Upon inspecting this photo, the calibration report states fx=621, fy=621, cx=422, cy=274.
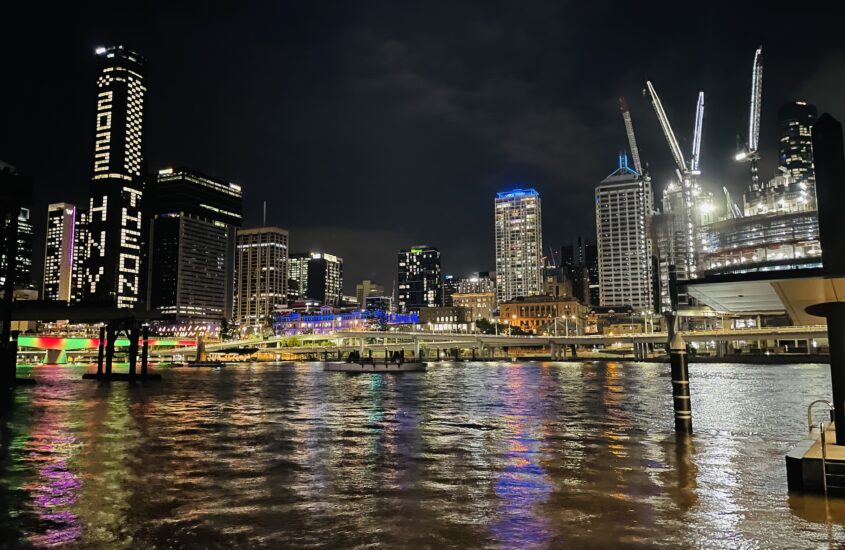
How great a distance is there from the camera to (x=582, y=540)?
11.0 m

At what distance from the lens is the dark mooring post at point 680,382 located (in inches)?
947

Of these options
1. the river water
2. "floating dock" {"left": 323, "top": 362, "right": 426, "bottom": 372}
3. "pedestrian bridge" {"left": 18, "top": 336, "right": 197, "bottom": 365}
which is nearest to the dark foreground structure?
the river water

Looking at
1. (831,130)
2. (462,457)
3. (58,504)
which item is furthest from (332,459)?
(831,130)

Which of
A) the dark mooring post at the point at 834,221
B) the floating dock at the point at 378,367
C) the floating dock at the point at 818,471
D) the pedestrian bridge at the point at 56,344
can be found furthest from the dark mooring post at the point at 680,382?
the pedestrian bridge at the point at 56,344

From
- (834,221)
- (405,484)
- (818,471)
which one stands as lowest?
(405,484)

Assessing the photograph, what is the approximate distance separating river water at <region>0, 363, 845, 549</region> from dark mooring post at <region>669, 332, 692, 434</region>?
0.95 m

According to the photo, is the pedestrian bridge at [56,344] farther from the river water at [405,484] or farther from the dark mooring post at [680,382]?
the dark mooring post at [680,382]

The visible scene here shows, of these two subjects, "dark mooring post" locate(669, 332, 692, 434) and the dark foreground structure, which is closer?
the dark foreground structure

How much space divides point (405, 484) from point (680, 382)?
46.2 ft

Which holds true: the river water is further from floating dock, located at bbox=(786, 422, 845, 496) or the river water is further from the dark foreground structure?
the dark foreground structure

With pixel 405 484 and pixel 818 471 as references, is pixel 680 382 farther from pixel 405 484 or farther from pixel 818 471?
pixel 405 484

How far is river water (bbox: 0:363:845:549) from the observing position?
37.5ft

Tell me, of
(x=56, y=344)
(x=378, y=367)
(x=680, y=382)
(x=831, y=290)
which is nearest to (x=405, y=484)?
(x=831, y=290)

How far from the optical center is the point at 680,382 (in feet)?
82.1
